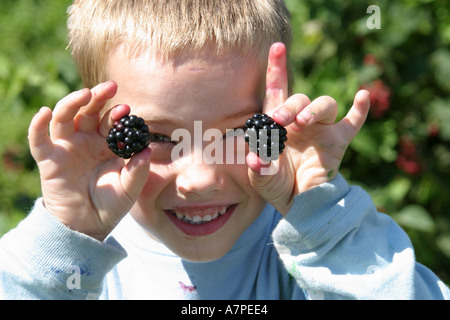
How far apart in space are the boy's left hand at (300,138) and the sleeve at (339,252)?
1.3 inches

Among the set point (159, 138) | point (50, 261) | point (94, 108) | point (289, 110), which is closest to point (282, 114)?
point (289, 110)

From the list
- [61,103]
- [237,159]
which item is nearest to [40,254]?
[61,103]

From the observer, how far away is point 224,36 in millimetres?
1187

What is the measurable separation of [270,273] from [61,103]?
1.98 feet

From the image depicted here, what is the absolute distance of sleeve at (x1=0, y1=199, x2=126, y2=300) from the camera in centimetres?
119

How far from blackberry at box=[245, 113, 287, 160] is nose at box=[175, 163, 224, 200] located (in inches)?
4.6

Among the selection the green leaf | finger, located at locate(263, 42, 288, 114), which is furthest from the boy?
the green leaf

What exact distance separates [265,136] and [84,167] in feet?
1.26

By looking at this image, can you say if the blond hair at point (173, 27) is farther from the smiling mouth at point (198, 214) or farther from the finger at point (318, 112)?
the smiling mouth at point (198, 214)

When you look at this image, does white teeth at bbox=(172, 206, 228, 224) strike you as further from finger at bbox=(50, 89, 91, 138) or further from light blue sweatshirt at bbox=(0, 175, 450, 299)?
finger at bbox=(50, 89, 91, 138)

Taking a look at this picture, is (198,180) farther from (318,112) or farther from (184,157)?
(318,112)

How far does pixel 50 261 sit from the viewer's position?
3.90 feet

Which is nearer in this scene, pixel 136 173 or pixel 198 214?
pixel 136 173

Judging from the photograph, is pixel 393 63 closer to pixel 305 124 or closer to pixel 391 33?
pixel 391 33
